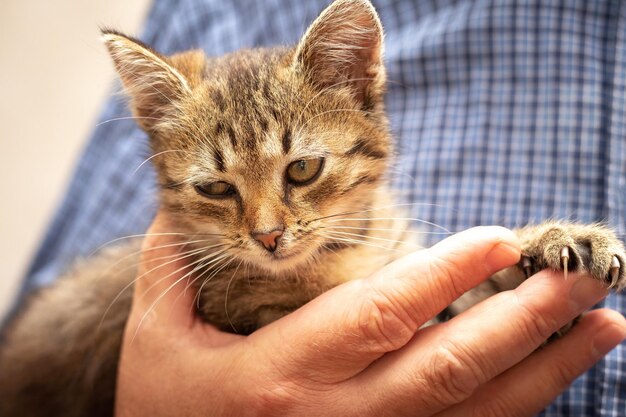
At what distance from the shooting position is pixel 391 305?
958 millimetres

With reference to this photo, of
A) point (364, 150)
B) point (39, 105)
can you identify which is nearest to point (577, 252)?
point (364, 150)

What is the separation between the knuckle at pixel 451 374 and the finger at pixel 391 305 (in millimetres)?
67

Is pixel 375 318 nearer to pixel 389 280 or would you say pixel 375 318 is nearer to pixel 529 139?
→ pixel 389 280

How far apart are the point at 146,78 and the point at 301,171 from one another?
0.43m

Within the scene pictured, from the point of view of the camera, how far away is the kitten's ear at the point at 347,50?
1.13m

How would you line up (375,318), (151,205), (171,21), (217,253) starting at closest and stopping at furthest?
(375,318) → (217,253) → (151,205) → (171,21)

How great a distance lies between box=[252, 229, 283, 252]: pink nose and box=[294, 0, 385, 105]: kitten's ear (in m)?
0.36

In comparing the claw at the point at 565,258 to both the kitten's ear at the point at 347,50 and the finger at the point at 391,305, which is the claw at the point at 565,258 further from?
the kitten's ear at the point at 347,50

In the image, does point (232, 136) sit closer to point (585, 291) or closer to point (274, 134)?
point (274, 134)

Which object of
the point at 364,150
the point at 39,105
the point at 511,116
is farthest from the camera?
the point at 39,105

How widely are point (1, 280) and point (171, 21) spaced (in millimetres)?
2128

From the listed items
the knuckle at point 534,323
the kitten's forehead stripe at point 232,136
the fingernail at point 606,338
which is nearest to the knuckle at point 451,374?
the knuckle at point 534,323

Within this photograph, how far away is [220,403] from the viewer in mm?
1063

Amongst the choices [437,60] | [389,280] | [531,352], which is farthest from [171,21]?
[531,352]
